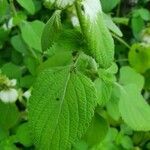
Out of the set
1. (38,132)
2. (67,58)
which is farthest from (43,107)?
(67,58)

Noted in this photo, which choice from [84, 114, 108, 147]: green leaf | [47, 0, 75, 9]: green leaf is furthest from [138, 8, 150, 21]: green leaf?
[47, 0, 75, 9]: green leaf

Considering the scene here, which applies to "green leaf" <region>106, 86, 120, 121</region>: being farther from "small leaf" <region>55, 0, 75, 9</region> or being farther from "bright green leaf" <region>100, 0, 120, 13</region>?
"small leaf" <region>55, 0, 75, 9</region>

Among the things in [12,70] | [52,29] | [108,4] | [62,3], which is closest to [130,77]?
[108,4]

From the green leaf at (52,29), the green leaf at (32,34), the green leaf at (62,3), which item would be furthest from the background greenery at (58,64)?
the green leaf at (62,3)

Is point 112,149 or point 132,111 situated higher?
point 132,111

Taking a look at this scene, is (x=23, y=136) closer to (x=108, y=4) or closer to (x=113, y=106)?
(x=113, y=106)

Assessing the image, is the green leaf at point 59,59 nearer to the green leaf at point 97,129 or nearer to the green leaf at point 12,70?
the green leaf at point 97,129

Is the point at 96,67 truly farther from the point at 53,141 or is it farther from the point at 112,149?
the point at 112,149

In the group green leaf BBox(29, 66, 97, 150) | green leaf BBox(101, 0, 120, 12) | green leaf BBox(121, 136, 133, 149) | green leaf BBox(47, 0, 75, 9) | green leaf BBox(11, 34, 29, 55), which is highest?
green leaf BBox(47, 0, 75, 9)
